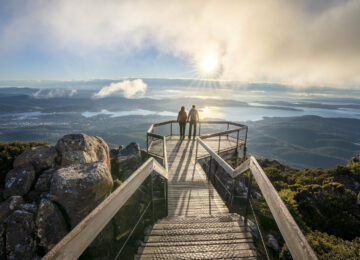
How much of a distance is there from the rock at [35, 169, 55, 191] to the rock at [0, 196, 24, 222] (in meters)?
0.58

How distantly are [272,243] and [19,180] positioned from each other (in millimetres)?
7882

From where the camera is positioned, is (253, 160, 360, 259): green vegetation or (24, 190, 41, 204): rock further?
(24, 190, 41, 204): rock

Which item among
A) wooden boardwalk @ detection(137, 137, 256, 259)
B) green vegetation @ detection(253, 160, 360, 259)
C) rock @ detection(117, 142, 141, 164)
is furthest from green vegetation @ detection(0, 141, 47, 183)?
green vegetation @ detection(253, 160, 360, 259)

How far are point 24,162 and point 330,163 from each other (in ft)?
609

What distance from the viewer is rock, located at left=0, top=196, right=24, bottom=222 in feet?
14.7

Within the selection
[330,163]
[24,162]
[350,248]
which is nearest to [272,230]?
[350,248]

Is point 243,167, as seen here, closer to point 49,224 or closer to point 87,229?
point 87,229

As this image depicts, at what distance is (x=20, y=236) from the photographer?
418 centimetres

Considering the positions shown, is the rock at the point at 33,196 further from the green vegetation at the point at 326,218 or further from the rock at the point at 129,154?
the green vegetation at the point at 326,218

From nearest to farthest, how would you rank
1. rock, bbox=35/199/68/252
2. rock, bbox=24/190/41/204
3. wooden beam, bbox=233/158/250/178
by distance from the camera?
wooden beam, bbox=233/158/250/178
rock, bbox=35/199/68/252
rock, bbox=24/190/41/204

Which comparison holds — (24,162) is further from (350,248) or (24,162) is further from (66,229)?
(350,248)

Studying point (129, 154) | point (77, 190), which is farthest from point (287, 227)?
point (129, 154)

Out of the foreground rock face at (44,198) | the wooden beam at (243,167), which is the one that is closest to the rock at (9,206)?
the foreground rock face at (44,198)

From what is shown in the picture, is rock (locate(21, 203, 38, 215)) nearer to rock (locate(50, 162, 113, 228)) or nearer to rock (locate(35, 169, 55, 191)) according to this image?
rock (locate(50, 162, 113, 228))
